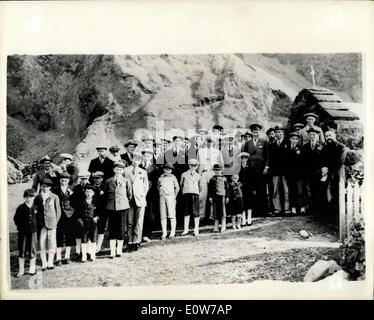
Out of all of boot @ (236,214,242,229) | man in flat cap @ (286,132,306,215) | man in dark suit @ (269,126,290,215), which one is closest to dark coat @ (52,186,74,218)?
boot @ (236,214,242,229)

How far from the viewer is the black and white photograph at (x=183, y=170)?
459 cm

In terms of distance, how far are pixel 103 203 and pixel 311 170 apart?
6.64 ft

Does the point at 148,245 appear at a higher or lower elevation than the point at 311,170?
lower

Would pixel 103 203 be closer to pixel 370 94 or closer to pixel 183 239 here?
pixel 183 239

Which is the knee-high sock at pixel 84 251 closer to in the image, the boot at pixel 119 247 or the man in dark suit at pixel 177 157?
the boot at pixel 119 247

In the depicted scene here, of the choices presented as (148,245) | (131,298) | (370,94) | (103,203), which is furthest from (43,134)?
(370,94)

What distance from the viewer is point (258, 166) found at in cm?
472

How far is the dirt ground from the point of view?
457cm

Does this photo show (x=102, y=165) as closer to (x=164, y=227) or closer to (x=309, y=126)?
(x=164, y=227)

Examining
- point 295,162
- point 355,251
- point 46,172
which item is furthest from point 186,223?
point 355,251

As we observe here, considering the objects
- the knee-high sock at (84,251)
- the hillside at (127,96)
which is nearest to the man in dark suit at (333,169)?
the hillside at (127,96)

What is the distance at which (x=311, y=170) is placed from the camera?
470 centimetres

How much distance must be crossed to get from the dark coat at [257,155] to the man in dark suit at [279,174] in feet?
0.17
